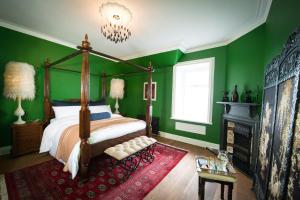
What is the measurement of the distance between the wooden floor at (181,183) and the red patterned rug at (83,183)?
13cm

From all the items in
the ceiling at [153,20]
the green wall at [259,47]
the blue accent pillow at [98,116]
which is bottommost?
the blue accent pillow at [98,116]

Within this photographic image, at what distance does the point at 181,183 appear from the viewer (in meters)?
2.03

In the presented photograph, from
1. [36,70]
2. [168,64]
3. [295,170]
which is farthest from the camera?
[168,64]

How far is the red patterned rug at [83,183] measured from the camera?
1669 mm

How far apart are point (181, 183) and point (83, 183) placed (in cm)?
154

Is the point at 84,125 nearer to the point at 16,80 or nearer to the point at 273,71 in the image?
the point at 16,80

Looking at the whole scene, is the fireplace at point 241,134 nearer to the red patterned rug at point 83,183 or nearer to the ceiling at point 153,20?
the red patterned rug at point 83,183

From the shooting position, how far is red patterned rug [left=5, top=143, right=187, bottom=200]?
1.67 metres

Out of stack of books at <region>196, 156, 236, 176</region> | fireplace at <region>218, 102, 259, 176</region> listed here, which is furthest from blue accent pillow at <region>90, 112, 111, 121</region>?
fireplace at <region>218, 102, 259, 176</region>

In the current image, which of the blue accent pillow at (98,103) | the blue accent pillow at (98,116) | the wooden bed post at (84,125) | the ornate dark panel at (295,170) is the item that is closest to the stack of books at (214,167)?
the ornate dark panel at (295,170)

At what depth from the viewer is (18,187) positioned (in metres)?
1.74

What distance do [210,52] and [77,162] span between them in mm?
3915

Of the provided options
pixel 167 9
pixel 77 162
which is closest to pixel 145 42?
pixel 167 9

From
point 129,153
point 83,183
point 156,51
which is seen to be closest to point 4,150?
point 83,183
